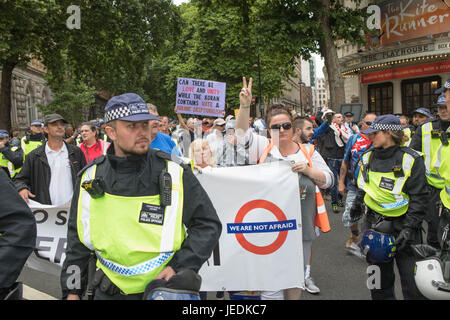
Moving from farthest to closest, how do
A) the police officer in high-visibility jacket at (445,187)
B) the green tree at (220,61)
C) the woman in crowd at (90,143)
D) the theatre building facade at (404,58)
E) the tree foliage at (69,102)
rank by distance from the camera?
the green tree at (220,61)
the tree foliage at (69,102)
the theatre building facade at (404,58)
the woman in crowd at (90,143)
the police officer in high-visibility jacket at (445,187)

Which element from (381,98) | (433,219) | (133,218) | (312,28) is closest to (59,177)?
(133,218)

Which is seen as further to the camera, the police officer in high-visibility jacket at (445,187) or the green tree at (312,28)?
the green tree at (312,28)

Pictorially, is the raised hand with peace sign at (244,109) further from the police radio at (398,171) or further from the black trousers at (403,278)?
the black trousers at (403,278)

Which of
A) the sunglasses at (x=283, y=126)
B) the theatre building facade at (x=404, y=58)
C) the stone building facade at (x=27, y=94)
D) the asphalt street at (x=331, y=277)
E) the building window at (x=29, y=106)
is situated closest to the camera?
the sunglasses at (x=283, y=126)

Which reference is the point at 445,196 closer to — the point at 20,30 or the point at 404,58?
the point at 20,30

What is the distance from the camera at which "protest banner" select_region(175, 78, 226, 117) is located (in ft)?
28.2

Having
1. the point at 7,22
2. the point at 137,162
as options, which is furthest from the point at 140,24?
the point at 137,162

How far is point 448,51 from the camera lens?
19.4m

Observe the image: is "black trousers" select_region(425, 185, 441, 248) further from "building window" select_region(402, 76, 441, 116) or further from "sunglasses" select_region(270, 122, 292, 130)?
"building window" select_region(402, 76, 441, 116)

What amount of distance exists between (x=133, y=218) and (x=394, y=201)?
259 centimetres

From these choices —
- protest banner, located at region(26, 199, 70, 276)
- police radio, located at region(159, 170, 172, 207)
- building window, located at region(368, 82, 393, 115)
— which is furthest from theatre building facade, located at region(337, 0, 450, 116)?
police radio, located at region(159, 170, 172, 207)

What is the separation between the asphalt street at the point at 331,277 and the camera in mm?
4738

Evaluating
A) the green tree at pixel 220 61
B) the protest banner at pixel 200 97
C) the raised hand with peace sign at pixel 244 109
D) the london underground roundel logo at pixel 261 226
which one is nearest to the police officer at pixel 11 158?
the protest banner at pixel 200 97

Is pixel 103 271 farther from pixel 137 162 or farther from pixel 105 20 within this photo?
pixel 105 20
